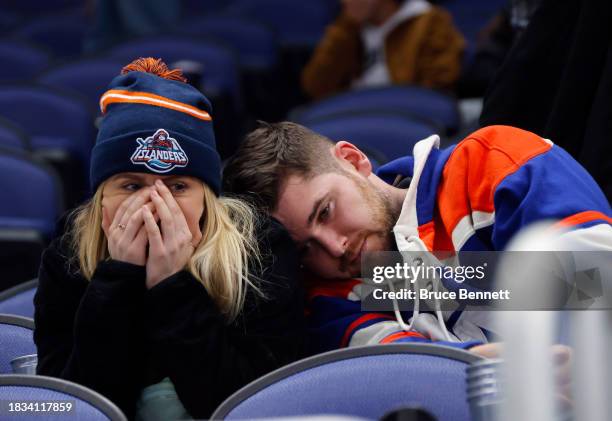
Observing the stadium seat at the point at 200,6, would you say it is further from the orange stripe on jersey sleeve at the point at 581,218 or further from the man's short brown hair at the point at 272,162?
the orange stripe on jersey sleeve at the point at 581,218

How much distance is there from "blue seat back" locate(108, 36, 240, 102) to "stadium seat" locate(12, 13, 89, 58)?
1591mm

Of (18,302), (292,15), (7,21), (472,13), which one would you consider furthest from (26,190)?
(7,21)

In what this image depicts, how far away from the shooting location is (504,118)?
2.30 m

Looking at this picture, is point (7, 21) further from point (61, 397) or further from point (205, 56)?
point (61, 397)

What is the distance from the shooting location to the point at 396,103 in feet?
12.1

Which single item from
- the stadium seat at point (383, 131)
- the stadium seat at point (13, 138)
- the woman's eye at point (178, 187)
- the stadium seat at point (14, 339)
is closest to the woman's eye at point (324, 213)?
the woman's eye at point (178, 187)

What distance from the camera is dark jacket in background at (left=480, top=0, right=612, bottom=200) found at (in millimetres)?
2098

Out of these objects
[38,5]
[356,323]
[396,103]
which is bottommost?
[38,5]

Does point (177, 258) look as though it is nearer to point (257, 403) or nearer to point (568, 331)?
point (257, 403)

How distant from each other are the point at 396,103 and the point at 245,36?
71.1 inches

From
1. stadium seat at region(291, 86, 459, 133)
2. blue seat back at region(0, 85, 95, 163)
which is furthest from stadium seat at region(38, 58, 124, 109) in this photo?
stadium seat at region(291, 86, 459, 133)

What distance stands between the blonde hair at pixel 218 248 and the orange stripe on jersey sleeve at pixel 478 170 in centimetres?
35

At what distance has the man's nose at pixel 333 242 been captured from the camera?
72.4 inches

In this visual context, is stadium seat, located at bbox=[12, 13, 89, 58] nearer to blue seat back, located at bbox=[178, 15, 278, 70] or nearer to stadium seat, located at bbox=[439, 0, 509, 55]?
blue seat back, located at bbox=[178, 15, 278, 70]
